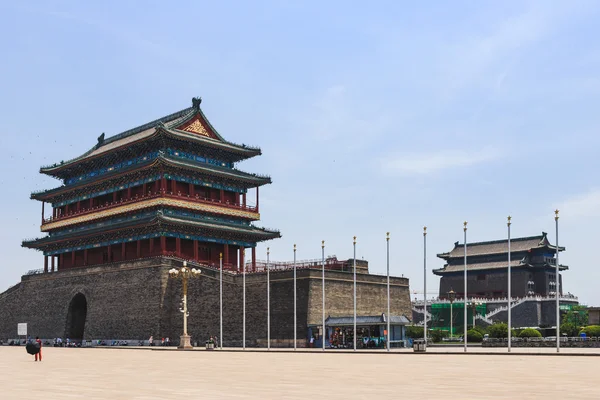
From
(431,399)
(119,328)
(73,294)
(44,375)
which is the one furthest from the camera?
(73,294)

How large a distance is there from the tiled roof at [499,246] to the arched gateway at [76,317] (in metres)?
58.3

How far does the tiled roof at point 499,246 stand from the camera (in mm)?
106500

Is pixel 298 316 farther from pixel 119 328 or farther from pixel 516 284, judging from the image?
pixel 516 284

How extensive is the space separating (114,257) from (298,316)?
79.7 feet

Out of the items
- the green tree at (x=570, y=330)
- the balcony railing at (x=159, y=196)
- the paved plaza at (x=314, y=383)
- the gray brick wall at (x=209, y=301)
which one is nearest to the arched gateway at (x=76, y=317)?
the gray brick wall at (x=209, y=301)

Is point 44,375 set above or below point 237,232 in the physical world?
below

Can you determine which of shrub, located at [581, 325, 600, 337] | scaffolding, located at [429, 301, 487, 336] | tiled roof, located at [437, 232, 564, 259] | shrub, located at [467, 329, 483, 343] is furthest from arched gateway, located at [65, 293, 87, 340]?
tiled roof, located at [437, 232, 564, 259]

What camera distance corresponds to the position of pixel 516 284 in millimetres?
106812

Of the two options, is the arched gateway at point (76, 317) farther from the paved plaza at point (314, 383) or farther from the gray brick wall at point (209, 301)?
the paved plaza at point (314, 383)

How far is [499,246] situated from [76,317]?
61.7 meters

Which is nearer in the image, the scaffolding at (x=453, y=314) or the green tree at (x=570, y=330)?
the green tree at (x=570, y=330)

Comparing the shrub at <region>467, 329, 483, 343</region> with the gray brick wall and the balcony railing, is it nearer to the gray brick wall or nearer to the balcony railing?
the gray brick wall

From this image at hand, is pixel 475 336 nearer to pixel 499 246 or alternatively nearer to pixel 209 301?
pixel 209 301

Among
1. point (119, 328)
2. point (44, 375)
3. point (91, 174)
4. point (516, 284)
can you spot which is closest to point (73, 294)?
point (119, 328)
